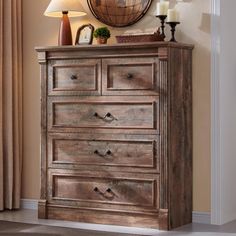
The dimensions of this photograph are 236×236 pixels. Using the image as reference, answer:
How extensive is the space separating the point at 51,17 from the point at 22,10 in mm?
269

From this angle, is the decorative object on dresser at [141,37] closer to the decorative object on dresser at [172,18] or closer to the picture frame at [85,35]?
the decorative object on dresser at [172,18]

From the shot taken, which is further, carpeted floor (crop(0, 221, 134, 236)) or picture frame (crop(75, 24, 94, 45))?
picture frame (crop(75, 24, 94, 45))

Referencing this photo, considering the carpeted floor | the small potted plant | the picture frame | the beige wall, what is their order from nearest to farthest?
1. the carpeted floor
2. the beige wall
3. the small potted plant
4. the picture frame

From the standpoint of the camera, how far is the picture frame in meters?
5.18

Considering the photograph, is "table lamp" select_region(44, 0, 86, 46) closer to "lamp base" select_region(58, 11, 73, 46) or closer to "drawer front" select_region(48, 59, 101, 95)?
"lamp base" select_region(58, 11, 73, 46)

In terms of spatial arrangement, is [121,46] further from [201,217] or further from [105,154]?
[201,217]

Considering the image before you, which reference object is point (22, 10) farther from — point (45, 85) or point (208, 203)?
point (208, 203)

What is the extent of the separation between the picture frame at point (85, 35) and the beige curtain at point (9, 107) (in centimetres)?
57

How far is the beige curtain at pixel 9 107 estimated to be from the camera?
5.41 metres

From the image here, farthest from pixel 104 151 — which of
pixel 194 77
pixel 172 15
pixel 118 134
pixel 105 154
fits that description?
pixel 172 15

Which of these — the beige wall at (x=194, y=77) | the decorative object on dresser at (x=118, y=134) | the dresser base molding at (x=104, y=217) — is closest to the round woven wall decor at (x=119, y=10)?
the beige wall at (x=194, y=77)

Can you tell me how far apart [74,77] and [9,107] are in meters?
0.74

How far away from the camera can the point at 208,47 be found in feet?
16.0

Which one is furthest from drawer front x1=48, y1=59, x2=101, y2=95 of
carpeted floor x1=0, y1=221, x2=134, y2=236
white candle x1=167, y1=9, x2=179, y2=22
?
carpeted floor x1=0, y1=221, x2=134, y2=236
